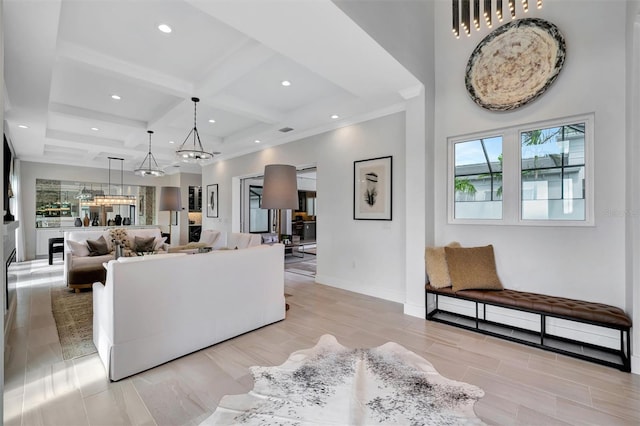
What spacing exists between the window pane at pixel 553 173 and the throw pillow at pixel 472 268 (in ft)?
2.16

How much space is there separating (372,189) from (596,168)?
265cm

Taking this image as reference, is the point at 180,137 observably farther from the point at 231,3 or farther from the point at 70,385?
the point at 70,385

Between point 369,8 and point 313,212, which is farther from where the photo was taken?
point 313,212

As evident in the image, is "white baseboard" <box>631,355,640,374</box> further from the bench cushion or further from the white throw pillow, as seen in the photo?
the white throw pillow

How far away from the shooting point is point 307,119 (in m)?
5.18

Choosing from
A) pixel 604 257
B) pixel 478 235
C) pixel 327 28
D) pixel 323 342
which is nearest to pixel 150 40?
pixel 327 28

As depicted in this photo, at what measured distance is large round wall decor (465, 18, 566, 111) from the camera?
3.17 meters

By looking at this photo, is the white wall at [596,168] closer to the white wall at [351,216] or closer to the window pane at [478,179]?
the window pane at [478,179]

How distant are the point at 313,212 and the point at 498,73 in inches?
400

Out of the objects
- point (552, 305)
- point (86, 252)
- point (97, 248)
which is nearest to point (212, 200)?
point (97, 248)

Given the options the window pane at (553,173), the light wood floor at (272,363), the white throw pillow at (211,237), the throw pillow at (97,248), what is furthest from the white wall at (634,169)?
the throw pillow at (97,248)

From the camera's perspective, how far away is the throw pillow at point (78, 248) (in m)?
5.34

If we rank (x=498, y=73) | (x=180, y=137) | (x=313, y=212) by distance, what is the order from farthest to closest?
1. (x=313, y=212)
2. (x=180, y=137)
3. (x=498, y=73)

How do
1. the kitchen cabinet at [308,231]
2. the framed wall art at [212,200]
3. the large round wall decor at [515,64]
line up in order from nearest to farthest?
the large round wall decor at [515,64] → the framed wall art at [212,200] → the kitchen cabinet at [308,231]
